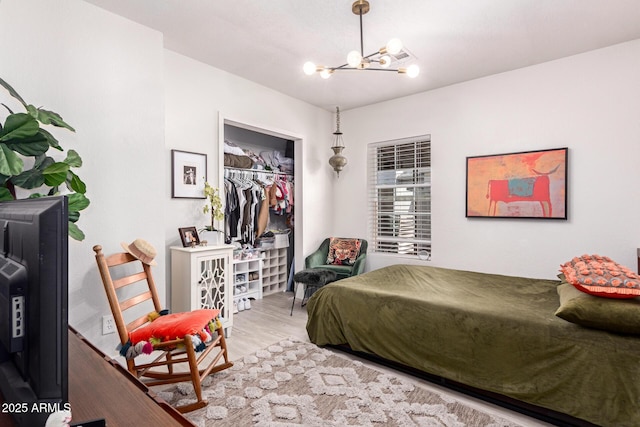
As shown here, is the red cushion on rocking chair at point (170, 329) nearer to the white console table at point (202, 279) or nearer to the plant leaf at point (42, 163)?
the white console table at point (202, 279)

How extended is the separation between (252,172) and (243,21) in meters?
2.28

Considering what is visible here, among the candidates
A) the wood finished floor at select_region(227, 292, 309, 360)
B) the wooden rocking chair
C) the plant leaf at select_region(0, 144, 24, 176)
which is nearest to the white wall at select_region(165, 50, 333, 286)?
the wood finished floor at select_region(227, 292, 309, 360)

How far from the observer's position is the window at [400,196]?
4.33 m

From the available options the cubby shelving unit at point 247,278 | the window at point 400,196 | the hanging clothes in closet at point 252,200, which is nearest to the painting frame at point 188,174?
the hanging clothes in closet at point 252,200

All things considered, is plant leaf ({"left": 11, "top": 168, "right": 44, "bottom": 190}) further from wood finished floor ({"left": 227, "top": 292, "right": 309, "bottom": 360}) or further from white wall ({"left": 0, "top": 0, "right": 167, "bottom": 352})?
wood finished floor ({"left": 227, "top": 292, "right": 309, "bottom": 360})

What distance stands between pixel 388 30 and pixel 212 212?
7.58ft

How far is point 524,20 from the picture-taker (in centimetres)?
262

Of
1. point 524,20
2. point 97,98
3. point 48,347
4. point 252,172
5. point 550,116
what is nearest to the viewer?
point 48,347

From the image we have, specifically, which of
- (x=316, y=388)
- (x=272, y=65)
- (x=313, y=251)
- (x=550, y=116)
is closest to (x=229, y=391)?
(x=316, y=388)

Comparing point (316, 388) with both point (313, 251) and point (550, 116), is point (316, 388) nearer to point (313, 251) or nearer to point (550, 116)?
point (313, 251)

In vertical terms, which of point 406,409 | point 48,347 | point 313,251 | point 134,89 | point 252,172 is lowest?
point 406,409

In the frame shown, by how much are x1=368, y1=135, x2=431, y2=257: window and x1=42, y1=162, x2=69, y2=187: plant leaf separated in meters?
3.67

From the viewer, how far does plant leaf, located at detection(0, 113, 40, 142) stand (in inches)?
56.6

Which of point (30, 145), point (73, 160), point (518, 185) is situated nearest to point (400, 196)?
point (518, 185)
